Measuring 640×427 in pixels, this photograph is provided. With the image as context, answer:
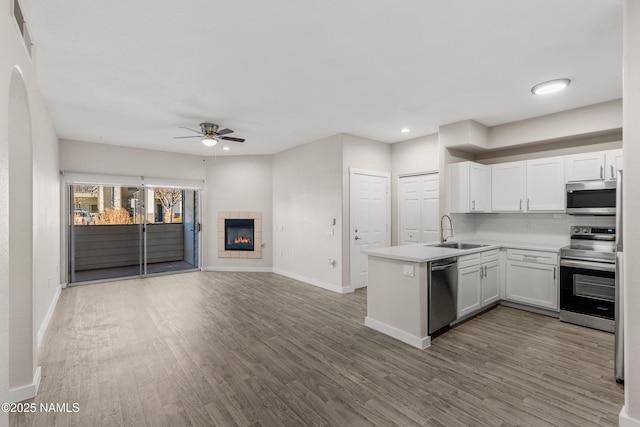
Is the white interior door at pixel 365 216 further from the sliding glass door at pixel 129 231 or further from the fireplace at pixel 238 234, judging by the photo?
the sliding glass door at pixel 129 231

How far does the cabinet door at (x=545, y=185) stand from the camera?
4090mm

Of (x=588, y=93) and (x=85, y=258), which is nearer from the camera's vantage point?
(x=588, y=93)

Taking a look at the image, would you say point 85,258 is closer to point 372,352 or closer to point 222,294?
point 222,294

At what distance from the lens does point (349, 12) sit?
82.4 inches

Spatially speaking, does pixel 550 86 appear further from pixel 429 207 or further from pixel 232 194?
pixel 232 194

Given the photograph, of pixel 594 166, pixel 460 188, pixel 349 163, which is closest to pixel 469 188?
pixel 460 188

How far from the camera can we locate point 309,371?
265 centimetres

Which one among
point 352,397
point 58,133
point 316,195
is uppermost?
point 58,133

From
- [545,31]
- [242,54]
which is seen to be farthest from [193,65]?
[545,31]

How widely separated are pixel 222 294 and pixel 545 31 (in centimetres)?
521

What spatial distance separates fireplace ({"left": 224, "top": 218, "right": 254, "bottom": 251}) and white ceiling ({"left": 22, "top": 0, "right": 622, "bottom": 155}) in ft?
10.5

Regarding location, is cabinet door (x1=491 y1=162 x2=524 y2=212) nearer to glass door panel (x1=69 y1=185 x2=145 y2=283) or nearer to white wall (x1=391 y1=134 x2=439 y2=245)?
white wall (x1=391 y1=134 x2=439 y2=245)

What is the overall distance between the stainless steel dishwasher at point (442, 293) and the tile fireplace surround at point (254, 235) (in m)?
4.62

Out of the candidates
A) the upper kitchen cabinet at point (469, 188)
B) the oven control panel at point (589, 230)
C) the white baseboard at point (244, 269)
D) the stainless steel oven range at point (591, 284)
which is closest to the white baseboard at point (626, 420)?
the stainless steel oven range at point (591, 284)
